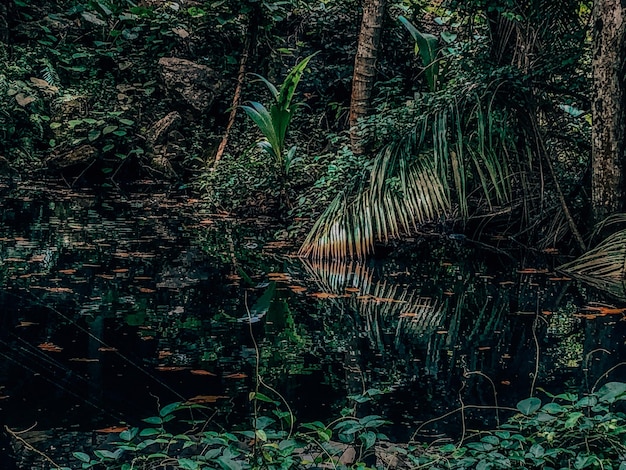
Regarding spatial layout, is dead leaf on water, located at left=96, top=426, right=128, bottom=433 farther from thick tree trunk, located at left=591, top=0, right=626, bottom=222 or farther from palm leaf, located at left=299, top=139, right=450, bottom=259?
thick tree trunk, located at left=591, top=0, right=626, bottom=222

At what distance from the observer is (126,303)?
495 centimetres

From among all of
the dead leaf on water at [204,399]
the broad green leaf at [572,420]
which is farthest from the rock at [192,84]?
the broad green leaf at [572,420]

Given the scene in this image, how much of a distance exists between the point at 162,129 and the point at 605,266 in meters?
6.82

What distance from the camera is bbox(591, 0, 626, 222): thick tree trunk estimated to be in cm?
610

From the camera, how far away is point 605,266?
6164 mm

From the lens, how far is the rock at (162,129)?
10984mm

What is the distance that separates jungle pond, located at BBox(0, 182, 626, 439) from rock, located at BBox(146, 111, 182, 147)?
142 inches

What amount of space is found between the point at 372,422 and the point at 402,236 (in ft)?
18.4

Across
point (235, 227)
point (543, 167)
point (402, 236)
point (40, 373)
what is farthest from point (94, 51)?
point (40, 373)

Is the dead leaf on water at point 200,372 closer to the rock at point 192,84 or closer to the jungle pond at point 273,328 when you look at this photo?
the jungle pond at point 273,328

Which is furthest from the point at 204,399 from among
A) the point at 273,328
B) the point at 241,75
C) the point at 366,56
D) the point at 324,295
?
the point at 241,75

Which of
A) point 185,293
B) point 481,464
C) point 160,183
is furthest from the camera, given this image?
point 160,183

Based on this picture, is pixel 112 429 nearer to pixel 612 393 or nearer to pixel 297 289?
pixel 612 393

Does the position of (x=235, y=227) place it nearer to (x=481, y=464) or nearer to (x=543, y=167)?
(x=543, y=167)
